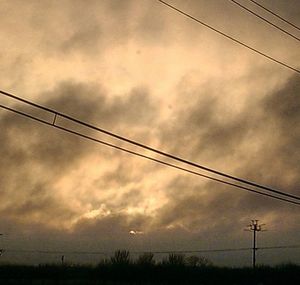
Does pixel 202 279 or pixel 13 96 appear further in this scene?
pixel 202 279

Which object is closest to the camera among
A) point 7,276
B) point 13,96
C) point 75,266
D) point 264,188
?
point 13,96

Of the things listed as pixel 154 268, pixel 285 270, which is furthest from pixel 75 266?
pixel 285 270

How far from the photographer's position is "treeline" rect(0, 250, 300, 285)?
67.2 metres

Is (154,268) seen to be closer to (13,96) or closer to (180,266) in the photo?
(180,266)

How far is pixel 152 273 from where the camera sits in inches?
2778

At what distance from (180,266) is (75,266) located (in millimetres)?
17654

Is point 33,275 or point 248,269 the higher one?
point 248,269

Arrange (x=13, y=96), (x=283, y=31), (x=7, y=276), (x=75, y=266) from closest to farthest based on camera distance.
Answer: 1. (x=13, y=96)
2. (x=283, y=31)
3. (x=7, y=276)
4. (x=75, y=266)

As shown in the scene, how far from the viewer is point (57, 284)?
162ft

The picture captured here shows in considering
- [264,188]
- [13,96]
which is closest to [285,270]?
[264,188]

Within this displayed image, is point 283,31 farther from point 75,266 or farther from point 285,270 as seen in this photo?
point 75,266

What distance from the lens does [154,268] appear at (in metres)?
72.1

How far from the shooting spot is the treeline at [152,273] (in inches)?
2645

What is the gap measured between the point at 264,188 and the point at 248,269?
5897cm
